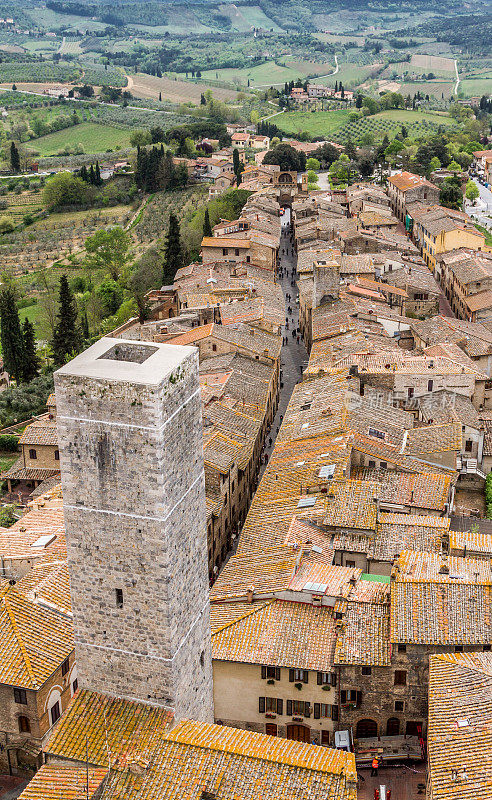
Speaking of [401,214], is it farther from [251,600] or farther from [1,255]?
[251,600]

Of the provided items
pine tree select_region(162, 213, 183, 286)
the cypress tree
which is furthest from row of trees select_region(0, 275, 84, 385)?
pine tree select_region(162, 213, 183, 286)

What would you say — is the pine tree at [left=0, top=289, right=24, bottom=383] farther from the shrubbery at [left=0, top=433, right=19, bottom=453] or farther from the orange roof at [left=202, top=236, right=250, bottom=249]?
the orange roof at [left=202, top=236, right=250, bottom=249]

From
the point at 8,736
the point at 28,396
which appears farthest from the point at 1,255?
the point at 8,736

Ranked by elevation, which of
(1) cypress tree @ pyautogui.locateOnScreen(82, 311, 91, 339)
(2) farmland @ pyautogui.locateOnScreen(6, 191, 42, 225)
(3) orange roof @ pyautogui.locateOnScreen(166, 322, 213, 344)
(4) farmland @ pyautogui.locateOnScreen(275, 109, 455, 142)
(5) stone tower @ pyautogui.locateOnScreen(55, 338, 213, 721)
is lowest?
(2) farmland @ pyautogui.locateOnScreen(6, 191, 42, 225)

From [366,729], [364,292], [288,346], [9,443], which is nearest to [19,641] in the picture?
[366,729]

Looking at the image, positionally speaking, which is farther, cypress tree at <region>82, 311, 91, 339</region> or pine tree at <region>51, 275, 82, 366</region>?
cypress tree at <region>82, 311, 91, 339</region>

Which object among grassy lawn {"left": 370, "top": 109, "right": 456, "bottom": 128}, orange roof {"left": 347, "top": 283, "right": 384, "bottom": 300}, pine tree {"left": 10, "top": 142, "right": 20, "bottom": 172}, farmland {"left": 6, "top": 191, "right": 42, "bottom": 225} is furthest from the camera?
grassy lawn {"left": 370, "top": 109, "right": 456, "bottom": 128}

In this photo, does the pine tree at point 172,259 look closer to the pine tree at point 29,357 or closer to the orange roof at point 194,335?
the pine tree at point 29,357
